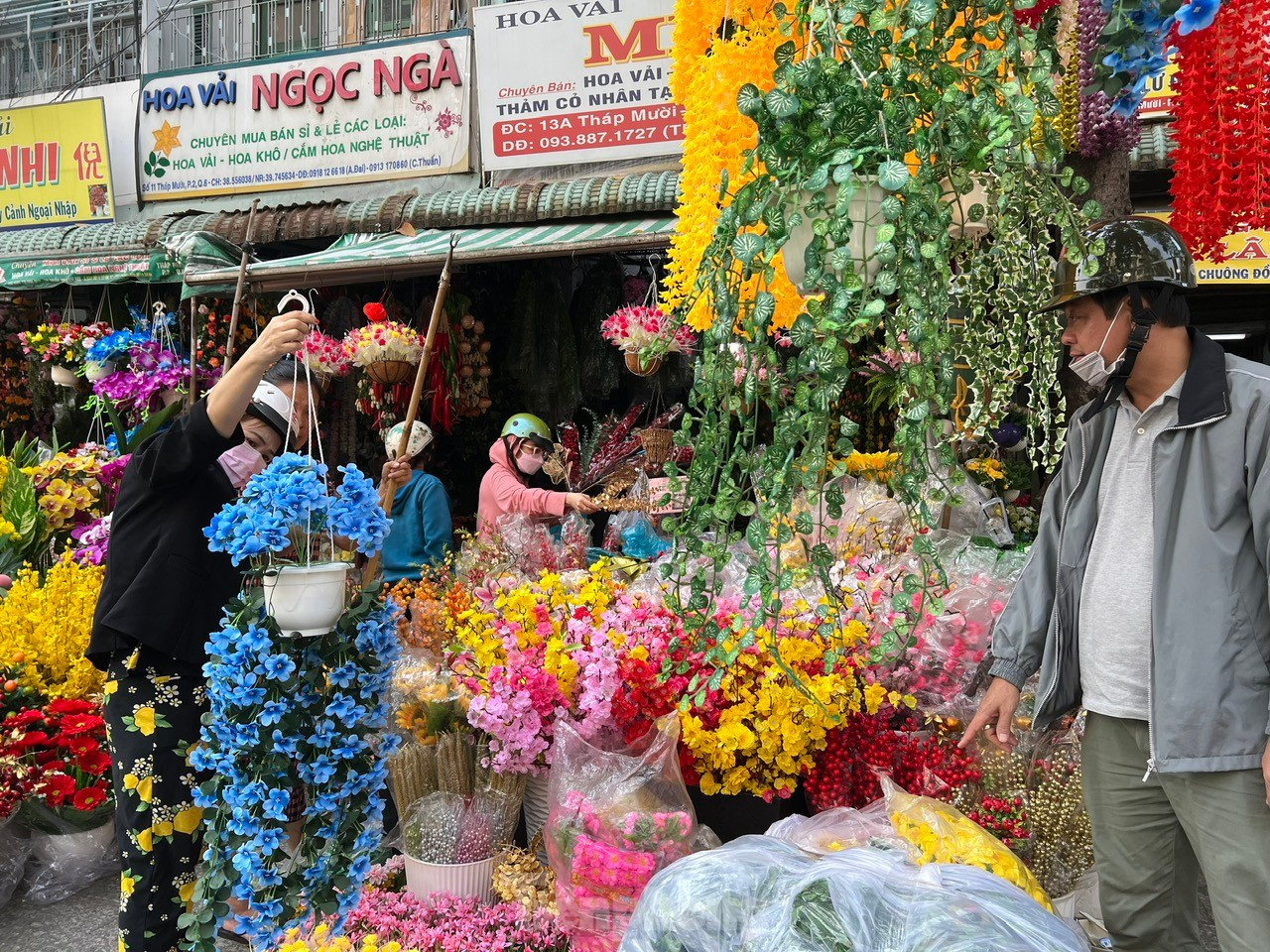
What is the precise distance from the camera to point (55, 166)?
30.3 ft

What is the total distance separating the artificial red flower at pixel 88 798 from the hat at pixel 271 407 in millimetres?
1967

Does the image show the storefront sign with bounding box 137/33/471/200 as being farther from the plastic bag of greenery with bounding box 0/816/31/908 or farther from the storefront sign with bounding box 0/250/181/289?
the plastic bag of greenery with bounding box 0/816/31/908

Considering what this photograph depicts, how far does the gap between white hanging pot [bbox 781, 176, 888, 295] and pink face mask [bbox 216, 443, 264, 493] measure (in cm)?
188


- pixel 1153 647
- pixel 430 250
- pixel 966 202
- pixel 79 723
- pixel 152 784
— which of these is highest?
pixel 430 250

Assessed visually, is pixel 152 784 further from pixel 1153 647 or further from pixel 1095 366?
pixel 1095 366

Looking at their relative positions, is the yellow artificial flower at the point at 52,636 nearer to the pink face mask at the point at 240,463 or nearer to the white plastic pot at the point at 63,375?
the pink face mask at the point at 240,463

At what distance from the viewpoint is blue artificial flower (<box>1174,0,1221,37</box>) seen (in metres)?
1.74

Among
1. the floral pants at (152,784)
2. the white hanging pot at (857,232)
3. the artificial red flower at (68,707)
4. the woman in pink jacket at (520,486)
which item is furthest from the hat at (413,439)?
the white hanging pot at (857,232)

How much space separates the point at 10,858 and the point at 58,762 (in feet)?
1.28

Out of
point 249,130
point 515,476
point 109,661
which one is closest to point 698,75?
point 109,661

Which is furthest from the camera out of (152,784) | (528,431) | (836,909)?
(528,431)

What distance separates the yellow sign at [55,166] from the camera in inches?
352

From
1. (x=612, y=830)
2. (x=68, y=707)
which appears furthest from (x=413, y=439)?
(x=612, y=830)

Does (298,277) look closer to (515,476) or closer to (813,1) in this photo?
(515,476)
